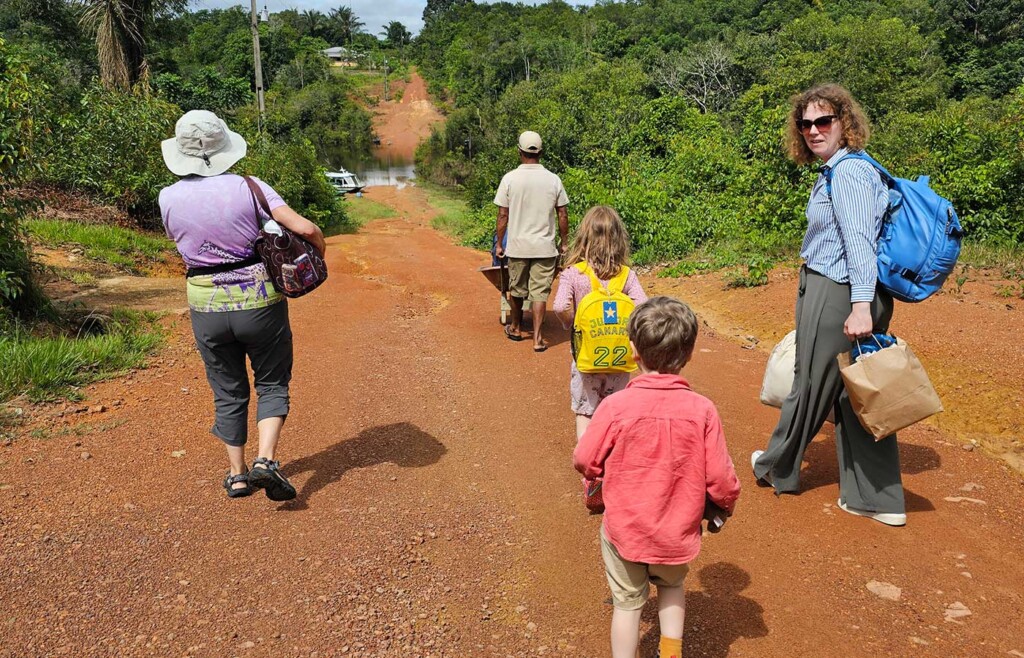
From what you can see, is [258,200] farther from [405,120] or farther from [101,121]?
[405,120]

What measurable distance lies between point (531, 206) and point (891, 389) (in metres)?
3.76

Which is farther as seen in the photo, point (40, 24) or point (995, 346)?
point (40, 24)

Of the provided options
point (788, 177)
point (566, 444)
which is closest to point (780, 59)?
point (788, 177)

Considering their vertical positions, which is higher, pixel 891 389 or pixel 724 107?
pixel 724 107

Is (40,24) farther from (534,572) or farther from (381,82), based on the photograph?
(381,82)

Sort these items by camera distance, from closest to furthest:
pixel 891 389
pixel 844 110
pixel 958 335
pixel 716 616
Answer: pixel 716 616 → pixel 891 389 → pixel 844 110 → pixel 958 335

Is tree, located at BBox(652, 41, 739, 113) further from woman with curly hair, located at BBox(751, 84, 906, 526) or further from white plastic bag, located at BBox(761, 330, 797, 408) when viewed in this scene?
woman with curly hair, located at BBox(751, 84, 906, 526)

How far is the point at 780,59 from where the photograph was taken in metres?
37.4

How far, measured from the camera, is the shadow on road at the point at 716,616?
9.16ft

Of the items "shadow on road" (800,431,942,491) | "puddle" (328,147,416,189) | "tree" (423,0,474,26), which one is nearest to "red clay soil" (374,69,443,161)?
"puddle" (328,147,416,189)

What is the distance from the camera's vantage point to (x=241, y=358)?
3.83 metres

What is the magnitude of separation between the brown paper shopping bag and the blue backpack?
10.8 inches

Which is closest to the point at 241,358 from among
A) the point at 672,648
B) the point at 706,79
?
the point at 672,648

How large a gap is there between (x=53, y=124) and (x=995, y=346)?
8303 mm
